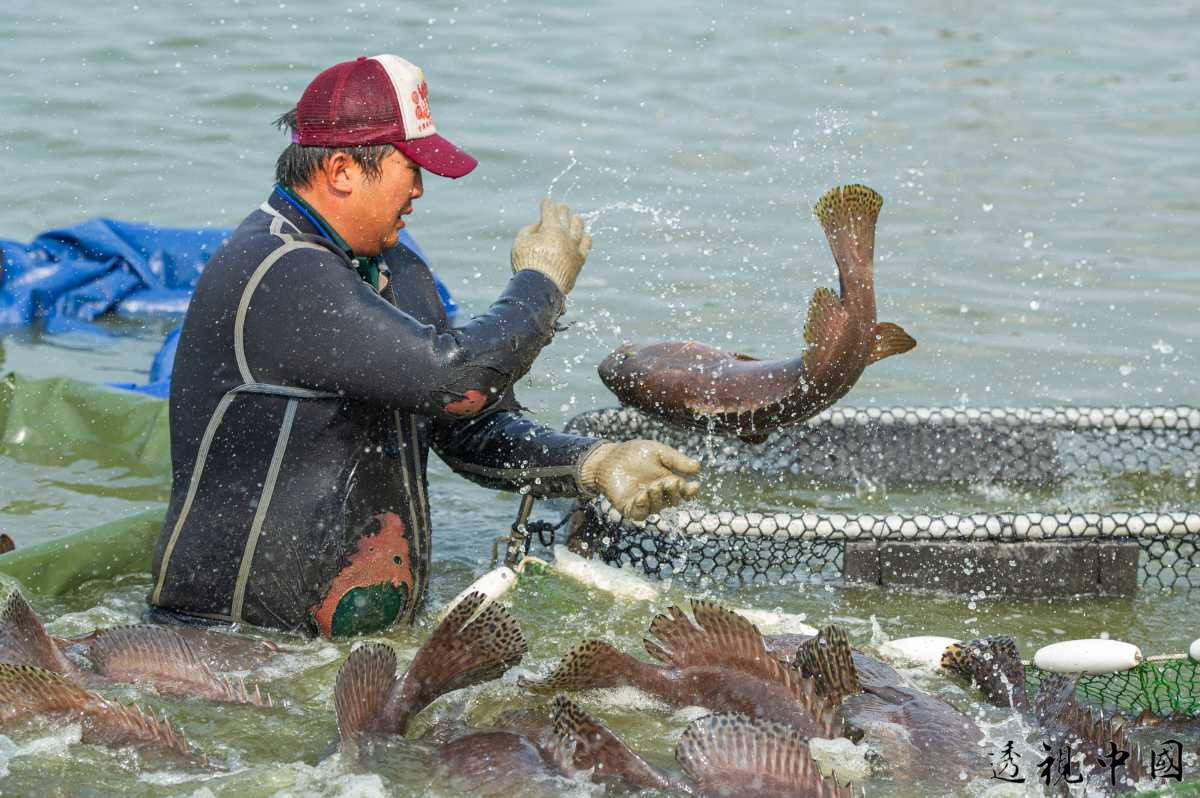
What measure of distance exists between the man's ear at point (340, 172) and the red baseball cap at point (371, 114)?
0.05 m

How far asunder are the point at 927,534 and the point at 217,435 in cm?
251

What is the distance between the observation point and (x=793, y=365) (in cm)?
518

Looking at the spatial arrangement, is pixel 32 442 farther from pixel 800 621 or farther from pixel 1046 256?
pixel 1046 256

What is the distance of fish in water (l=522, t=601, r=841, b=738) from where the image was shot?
12.6 feet

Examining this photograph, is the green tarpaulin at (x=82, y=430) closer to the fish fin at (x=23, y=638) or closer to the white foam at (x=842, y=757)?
the fish fin at (x=23, y=638)

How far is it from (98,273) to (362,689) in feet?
18.9

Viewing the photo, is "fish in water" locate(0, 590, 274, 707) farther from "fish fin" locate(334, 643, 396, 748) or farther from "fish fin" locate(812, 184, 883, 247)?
"fish fin" locate(812, 184, 883, 247)

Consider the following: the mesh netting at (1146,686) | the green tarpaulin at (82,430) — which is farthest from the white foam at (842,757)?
the green tarpaulin at (82,430)

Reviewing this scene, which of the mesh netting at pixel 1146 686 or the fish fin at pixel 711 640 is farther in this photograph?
the mesh netting at pixel 1146 686

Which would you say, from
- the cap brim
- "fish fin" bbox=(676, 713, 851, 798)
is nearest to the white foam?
"fish fin" bbox=(676, 713, 851, 798)

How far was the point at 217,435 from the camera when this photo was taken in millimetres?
4320

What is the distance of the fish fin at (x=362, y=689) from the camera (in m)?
3.70

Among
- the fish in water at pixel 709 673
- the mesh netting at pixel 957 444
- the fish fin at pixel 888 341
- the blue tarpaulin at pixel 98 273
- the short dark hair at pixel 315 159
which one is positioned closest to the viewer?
the fish in water at pixel 709 673

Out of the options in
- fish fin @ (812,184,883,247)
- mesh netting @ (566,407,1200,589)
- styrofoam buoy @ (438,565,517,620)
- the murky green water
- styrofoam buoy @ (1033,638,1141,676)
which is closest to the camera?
styrofoam buoy @ (1033,638,1141,676)
